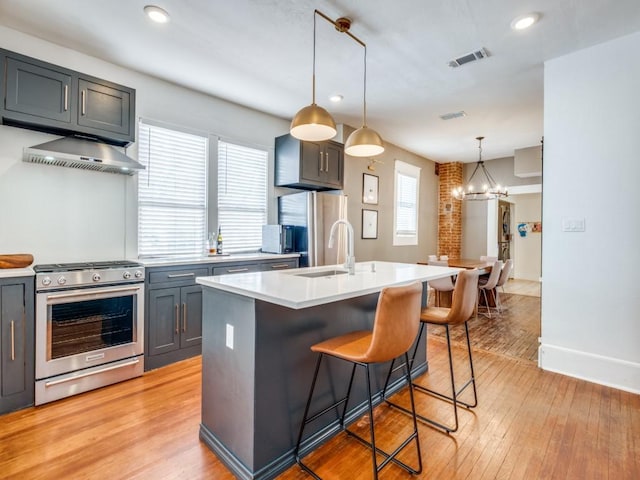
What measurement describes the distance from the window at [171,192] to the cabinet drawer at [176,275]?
57 centimetres

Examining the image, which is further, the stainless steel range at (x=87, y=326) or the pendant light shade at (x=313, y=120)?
the stainless steel range at (x=87, y=326)

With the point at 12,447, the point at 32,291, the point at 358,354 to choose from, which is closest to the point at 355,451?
the point at 358,354

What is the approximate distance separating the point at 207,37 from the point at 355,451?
316 centimetres

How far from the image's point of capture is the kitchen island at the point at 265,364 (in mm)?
1585

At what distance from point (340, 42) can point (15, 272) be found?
2998 mm

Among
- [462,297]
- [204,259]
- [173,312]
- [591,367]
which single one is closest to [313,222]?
[204,259]

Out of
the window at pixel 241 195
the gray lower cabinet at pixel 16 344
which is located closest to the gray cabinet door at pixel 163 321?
the gray lower cabinet at pixel 16 344

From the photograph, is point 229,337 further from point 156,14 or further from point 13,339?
point 156,14

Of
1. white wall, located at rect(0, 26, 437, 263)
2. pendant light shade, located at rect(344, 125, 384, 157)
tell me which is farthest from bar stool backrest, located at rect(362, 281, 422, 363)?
white wall, located at rect(0, 26, 437, 263)

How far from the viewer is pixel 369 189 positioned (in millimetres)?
5410

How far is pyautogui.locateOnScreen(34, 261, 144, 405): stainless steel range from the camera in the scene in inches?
91.3

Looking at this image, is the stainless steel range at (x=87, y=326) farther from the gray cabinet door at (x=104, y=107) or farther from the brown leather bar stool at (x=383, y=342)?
the brown leather bar stool at (x=383, y=342)

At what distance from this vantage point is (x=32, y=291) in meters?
2.26

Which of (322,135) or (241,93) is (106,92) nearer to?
(241,93)
